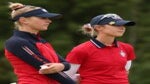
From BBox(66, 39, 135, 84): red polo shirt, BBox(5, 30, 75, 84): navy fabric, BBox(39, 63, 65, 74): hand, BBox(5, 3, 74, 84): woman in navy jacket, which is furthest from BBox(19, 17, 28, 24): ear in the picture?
BBox(66, 39, 135, 84): red polo shirt

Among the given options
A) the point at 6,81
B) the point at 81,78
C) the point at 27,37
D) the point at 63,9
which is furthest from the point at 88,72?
the point at 63,9

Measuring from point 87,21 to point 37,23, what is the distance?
19.1 feet

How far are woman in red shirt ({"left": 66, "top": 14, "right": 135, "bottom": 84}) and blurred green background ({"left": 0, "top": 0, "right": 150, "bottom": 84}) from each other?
14.4 feet

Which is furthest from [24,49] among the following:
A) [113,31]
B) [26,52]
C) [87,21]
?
[87,21]

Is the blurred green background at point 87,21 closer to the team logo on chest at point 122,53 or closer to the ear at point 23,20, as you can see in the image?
the team logo on chest at point 122,53

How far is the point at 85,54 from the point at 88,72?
0.49 feet

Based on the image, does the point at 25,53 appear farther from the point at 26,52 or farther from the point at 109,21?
the point at 109,21

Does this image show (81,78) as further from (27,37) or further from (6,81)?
(6,81)

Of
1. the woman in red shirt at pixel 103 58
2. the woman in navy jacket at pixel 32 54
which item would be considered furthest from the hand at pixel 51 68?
the woman in red shirt at pixel 103 58

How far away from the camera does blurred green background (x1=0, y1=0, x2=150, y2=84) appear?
10.9m

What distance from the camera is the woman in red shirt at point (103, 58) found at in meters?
6.20

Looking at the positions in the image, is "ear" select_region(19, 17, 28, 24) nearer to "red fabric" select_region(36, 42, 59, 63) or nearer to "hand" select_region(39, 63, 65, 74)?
"red fabric" select_region(36, 42, 59, 63)

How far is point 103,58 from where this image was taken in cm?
623

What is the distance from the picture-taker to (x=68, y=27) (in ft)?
37.1
